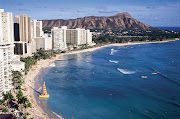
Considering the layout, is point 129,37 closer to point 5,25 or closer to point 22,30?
point 22,30

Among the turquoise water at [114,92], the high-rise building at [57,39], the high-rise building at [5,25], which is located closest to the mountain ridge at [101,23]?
the high-rise building at [57,39]

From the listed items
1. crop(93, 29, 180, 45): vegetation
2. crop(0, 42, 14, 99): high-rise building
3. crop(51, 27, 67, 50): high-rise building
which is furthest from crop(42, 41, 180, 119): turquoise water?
crop(93, 29, 180, 45): vegetation

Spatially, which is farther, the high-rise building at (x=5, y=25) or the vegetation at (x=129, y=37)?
the vegetation at (x=129, y=37)

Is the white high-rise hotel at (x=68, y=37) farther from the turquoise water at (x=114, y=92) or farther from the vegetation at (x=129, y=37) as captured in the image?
the turquoise water at (x=114, y=92)

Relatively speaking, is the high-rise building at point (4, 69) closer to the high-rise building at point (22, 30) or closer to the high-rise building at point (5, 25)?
the high-rise building at point (5, 25)

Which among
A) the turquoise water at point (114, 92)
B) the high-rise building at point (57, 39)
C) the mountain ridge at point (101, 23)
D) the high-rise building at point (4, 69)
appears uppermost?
the mountain ridge at point (101, 23)

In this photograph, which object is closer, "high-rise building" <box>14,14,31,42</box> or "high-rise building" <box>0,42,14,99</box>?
"high-rise building" <box>0,42,14,99</box>

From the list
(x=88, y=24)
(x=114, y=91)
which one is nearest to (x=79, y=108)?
(x=114, y=91)

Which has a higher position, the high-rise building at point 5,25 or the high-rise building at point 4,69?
the high-rise building at point 5,25

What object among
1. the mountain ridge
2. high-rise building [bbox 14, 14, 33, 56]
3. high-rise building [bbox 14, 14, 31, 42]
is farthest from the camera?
the mountain ridge

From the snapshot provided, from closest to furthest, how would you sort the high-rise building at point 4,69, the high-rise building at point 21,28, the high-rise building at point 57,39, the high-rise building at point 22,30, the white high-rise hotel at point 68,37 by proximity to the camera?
the high-rise building at point 4,69 → the high-rise building at point 22,30 → the high-rise building at point 21,28 → the high-rise building at point 57,39 → the white high-rise hotel at point 68,37

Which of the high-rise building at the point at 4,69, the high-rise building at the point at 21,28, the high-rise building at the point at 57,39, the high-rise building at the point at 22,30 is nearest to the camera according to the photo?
the high-rise building at the point at 4,69

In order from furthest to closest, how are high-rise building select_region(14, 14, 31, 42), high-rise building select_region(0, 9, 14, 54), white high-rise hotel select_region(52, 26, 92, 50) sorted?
1. white high-rise hotel select_region(52, 26, 92, 50)
2. high-rise building select_region(14, 14, 31, 42)
3. high-rise building select_region(0, 9, 14, 54)

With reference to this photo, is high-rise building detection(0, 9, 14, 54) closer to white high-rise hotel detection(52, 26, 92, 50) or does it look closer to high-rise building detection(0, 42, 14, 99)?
high-rise building detection(0, 42, 14, 99)
